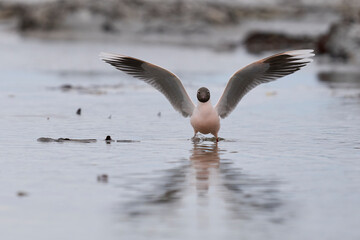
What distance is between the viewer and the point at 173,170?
27.9 ft

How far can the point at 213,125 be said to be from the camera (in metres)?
10.7

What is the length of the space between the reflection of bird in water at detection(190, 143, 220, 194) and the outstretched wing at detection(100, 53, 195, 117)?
3.82 ft

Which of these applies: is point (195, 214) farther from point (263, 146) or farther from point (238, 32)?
point (238, 32)

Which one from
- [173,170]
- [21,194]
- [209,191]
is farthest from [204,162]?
[21,194]

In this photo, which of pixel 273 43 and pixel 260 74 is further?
pixel 273 43

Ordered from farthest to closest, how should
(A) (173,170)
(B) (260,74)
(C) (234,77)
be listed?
(B) (260,74)
(C) (234,77)
(A) (173,170)

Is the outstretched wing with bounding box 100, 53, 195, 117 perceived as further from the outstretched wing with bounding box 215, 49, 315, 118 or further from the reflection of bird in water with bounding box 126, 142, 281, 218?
the reflection of bird in water with bounding box 126, 142, 281, 218

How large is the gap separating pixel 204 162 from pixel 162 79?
9.21 ft

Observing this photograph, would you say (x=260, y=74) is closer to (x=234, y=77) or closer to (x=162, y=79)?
(x=234, y=77)

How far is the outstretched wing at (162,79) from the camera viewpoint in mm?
A: 11539

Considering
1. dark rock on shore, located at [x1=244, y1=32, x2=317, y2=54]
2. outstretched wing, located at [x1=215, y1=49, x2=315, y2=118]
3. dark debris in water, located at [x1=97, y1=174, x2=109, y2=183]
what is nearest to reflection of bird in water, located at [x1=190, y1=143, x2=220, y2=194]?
dark debris in water, located at [x1=97, y1=174, x2=109, y2=183]

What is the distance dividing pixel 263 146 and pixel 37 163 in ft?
9.76

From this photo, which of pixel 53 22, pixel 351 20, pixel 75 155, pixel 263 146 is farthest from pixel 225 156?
pixel 53 22

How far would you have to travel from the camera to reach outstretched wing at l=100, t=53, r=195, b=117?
37.9 ft
